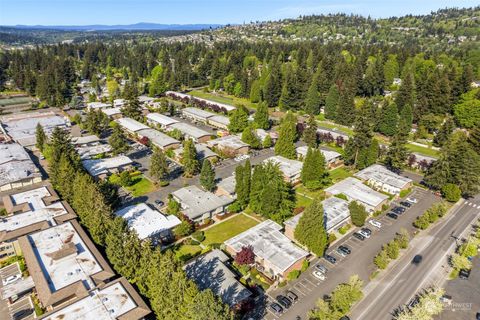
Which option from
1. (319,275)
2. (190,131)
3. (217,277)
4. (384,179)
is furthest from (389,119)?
(217,277)

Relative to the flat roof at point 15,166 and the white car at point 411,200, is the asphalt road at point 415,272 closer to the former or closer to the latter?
the white car at point 411,200

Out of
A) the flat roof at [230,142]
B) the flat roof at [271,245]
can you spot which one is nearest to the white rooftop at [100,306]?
the flat roof at [271,245]

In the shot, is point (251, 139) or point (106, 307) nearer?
point (106, 307)

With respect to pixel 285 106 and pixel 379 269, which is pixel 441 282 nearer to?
pixel 379 269

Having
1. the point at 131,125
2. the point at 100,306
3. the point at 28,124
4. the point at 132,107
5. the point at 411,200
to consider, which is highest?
the point at 132,107

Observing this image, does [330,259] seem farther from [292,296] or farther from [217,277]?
[217,277]

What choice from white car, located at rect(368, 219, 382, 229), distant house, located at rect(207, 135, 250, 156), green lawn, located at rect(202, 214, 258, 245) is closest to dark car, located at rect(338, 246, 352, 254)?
white car, located at rect(368, 219, 382, 229)

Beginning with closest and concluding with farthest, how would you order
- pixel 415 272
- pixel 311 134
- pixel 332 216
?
pixel 415 272 < pixel 332 216 < pixel 311 134
